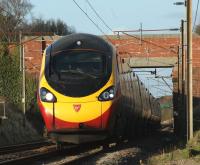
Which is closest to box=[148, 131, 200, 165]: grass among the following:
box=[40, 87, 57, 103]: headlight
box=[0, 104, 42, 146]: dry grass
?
box=[40, 87, 57, 103]: headlight

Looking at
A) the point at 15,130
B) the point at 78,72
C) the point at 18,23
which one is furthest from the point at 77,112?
the point at 18,23

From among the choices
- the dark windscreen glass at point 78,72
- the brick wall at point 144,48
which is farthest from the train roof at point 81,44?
the brick wall at point 144,48

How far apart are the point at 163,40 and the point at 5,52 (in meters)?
10.9

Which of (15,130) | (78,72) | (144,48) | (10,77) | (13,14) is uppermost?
(13,14)

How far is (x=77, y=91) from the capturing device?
53.2 feet

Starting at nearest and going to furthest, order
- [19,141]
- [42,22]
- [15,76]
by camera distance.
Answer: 1. [19,141]
2. [15,76]
3. [42,22]

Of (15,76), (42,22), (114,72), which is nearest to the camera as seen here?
(114,72)

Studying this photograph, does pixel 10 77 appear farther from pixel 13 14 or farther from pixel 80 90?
pixel 13 14

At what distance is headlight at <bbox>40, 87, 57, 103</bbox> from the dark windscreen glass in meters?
0.22

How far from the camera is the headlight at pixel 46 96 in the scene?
53.2 feet

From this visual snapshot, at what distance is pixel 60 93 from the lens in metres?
16.2

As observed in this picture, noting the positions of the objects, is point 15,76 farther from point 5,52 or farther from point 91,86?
point 91,86

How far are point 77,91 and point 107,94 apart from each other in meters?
0.81

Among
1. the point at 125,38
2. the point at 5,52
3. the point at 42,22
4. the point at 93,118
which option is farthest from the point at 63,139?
the point at 42,22
